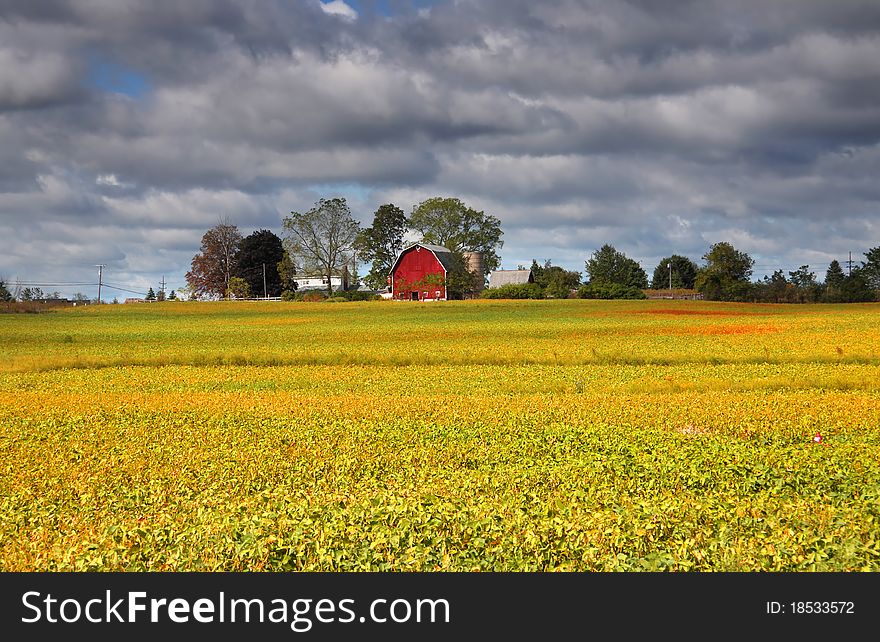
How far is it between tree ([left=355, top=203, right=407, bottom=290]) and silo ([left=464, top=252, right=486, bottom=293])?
39.5 ft

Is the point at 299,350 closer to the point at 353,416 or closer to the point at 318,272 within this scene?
the point at 353,416

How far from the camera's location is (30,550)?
798 cm

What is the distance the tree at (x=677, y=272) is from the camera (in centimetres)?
15300

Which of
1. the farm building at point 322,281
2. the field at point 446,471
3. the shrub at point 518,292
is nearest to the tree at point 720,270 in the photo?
the shrub at point 518,292

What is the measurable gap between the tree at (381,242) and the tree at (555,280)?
77.9ft

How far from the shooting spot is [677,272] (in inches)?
5989

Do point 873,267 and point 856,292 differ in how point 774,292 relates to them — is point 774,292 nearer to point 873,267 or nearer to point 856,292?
point 856,292

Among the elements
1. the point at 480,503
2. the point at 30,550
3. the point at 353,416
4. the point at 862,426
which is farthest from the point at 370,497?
the point at 862,426

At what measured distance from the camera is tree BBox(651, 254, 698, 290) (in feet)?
502

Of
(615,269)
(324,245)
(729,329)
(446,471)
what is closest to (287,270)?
(324,245)

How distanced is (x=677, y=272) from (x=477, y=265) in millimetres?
50019

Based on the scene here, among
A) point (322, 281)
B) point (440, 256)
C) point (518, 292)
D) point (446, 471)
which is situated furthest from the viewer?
point (322, 281)

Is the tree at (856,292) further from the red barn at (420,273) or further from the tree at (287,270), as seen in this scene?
the tree at (287,270)

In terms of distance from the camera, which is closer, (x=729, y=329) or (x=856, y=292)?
(x=729, y=329)
